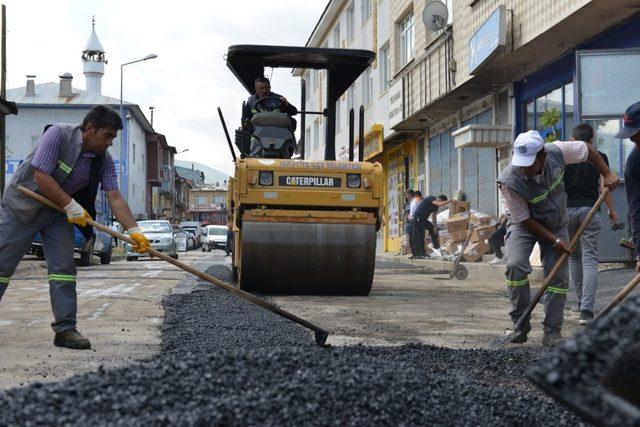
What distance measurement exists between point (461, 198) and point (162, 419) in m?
17.3

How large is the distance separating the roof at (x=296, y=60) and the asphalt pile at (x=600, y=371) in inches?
342

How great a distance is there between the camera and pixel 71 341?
18.1ft

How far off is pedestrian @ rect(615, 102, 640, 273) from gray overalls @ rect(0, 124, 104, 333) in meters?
3.65


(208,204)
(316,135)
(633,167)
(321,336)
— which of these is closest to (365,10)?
(316,135)

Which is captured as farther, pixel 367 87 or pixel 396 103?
pixel 367 87

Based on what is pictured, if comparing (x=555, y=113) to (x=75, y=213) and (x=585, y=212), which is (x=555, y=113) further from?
(x=75, y=213)

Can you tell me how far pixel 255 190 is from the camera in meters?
9.64

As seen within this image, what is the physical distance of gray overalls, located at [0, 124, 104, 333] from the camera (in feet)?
18.5

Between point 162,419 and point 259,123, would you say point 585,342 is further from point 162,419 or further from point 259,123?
point 259,123

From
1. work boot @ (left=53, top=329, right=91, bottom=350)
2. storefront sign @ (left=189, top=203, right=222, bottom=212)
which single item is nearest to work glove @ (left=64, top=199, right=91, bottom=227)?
work boot @ (left=53, top=329, right=91, bottom=350)

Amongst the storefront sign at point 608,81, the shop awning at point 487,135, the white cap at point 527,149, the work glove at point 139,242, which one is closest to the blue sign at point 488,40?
the shop awning at point 487,135

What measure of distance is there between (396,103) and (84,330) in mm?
16700

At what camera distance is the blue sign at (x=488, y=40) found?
13656mm

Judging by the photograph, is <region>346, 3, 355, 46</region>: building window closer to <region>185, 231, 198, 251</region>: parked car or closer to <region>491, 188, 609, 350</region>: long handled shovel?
<region>185, 231, 198, 251</region>: parked car
